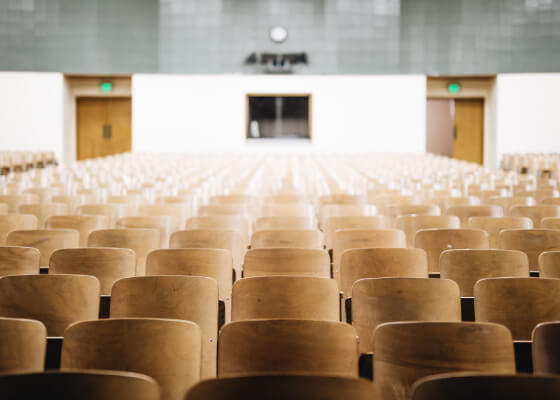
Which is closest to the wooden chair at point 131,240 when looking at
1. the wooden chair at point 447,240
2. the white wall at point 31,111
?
the wooden chair at point 447,240

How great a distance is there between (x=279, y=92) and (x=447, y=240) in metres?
14.3

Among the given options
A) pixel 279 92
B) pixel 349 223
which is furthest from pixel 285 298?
pixel 279 92

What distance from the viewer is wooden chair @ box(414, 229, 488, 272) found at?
362cm

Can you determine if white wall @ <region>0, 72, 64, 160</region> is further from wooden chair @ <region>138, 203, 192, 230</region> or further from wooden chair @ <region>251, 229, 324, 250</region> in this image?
wooden chair @ <region>251, 229, 324, 250</region>

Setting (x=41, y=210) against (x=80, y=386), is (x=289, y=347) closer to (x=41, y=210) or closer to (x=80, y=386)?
(x=80, y=386)

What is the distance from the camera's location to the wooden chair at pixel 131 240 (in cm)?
363

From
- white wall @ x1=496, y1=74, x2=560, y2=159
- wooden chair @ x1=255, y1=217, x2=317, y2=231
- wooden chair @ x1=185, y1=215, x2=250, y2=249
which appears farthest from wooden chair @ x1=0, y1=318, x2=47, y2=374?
white wall @ x1=496, y1=74, x2=560, y2=159

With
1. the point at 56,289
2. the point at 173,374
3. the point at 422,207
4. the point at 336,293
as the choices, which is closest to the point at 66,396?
the point at 173,374

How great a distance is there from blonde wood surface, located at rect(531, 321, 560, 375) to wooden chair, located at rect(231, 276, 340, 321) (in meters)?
0.85

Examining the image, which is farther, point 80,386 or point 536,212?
point 536,212

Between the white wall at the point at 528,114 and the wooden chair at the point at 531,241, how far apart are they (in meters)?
15.1

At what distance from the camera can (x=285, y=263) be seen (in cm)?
306

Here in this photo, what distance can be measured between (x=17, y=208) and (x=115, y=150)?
15.0 meters

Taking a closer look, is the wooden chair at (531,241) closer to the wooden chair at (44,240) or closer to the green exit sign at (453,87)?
the wooden chair at (44,240)
